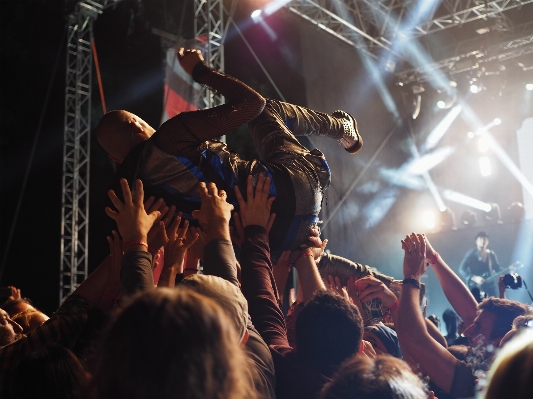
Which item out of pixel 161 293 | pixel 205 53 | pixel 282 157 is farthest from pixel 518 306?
pixel 205 53

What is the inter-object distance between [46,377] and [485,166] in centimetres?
1354

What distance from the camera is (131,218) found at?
1.79m

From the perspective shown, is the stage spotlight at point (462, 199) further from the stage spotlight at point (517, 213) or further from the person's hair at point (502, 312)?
the person's hair at point (502, 312)

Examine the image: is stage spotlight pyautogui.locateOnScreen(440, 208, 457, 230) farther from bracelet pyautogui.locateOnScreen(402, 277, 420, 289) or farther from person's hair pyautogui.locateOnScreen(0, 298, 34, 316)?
person's hair pyautogui.locateOnScreen(0, 298, 34, 316)

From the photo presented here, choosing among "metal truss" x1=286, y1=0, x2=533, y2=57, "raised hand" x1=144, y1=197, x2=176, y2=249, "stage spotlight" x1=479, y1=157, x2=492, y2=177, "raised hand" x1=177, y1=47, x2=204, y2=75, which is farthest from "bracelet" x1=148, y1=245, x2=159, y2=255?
"stage spotlight" x1=479, y1=157, x2=492, y2=177

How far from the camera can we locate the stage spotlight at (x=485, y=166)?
44.4 ft

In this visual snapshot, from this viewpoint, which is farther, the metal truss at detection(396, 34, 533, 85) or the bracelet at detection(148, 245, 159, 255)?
the metal truss at detection(396, 34, 533, 85)

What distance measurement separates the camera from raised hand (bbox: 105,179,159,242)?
1758 millimetres

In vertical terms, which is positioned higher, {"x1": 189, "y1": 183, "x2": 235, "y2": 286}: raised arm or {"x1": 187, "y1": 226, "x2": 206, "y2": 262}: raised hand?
{"x1": 189, "y1": 183, "x2": 235, "y2": 286}: raised arm

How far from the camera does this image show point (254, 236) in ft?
6.32

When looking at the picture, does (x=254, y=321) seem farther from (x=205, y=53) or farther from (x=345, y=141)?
(x=205, y=53)

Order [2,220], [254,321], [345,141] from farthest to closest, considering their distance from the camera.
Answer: [2,220], [345,141], [254,321]

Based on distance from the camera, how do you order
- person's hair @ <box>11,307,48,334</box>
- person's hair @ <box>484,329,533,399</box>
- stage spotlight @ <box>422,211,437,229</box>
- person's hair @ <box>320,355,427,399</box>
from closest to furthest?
person's hair @ <box>484,329,533,399</box>, person's hair @ <box>320,355,427,399</box>, person's hair @ <box>11,307,48,334</box>, stage spotlight @ <box>422,211,437,229</box>

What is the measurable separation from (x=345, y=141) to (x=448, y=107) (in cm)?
1122
